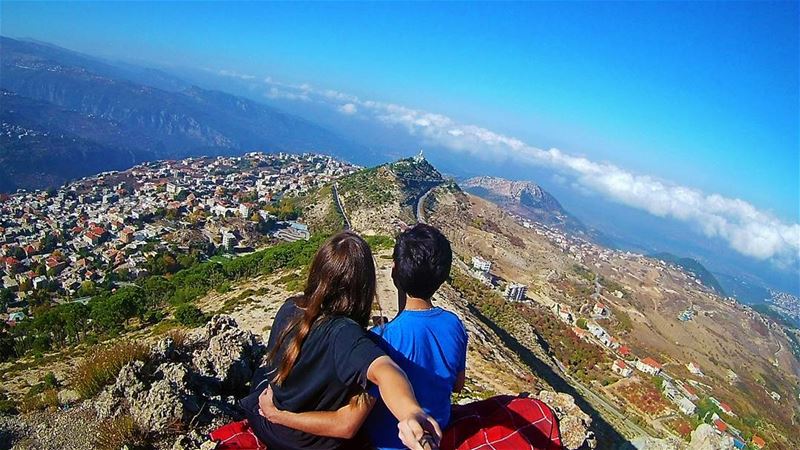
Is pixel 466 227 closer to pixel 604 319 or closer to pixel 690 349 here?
pixel 604 319

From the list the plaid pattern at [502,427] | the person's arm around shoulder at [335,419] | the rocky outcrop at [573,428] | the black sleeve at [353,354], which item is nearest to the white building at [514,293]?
the rocky outcrop at [573,428]

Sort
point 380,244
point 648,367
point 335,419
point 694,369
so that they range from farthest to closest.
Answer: point 694,369 → point 648,367 → point 380,244 → point 335,419

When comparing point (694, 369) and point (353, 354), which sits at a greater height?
point (353, 354)

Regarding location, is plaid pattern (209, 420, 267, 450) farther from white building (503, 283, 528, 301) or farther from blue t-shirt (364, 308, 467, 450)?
white building (503, 283, 528, 301)

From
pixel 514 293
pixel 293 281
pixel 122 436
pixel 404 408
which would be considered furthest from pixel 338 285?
pixel 514 293

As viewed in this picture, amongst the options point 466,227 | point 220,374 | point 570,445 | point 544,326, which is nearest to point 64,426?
point 220,374

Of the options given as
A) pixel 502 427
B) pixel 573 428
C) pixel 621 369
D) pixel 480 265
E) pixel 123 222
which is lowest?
pixel 123 222

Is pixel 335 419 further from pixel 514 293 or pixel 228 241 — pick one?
pixel 228 241

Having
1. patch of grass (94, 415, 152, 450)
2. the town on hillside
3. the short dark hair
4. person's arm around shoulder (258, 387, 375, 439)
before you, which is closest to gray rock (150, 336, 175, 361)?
patch of grass (94, 415, 152, 450)
